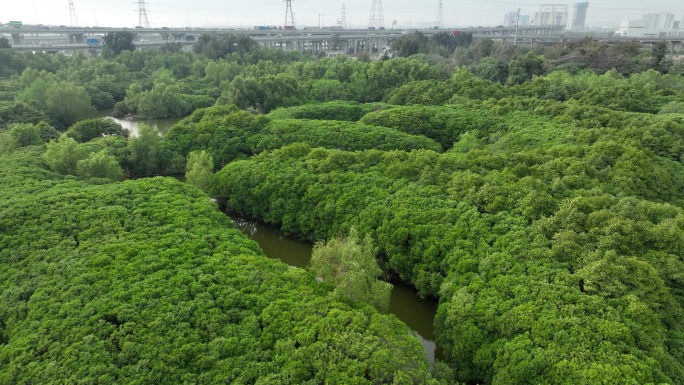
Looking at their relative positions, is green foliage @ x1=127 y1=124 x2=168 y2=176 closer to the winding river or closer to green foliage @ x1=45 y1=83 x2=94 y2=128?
the winding river

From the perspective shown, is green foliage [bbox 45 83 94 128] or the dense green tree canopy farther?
green foliage [bbox 45 83 94 128]

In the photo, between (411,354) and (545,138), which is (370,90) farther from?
(411,354)

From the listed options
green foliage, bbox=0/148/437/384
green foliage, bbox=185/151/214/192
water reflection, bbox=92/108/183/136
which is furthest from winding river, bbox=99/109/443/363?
water reflection, bbox=92/108/183/136

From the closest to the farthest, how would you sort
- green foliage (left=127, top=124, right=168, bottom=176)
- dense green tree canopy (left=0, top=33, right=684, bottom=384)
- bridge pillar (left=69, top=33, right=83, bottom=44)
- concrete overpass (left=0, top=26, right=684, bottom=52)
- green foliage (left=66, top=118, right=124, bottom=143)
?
dense green tree canopy (left=0, top=33, right=684, bottom=384) < green foliage (left=127, top=124, right=168, bottom=176) < green foliage (left=66, top=118, right=124, bottom=143) < concrete overpass (left=0, top=26, right=684, bottom=52) < bridge pillar (left=69, top=33, right=83, bottom=44)

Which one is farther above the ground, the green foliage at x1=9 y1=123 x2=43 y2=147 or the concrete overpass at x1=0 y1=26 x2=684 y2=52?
the concrete overpass at x1=0 y1=26 x2=684 y2=52

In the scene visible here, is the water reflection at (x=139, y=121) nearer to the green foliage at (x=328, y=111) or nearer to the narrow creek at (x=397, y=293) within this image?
the green foliage at (x=328, y=111)

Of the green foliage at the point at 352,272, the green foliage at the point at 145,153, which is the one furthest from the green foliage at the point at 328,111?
the green foliage at the point at 352,272
